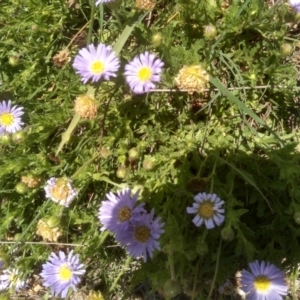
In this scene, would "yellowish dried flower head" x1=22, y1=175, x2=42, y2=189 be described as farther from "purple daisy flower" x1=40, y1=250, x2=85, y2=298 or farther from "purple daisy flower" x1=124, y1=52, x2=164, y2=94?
Result: "purple daisy flower" x1=124, y1=52, x2=164, y2=94

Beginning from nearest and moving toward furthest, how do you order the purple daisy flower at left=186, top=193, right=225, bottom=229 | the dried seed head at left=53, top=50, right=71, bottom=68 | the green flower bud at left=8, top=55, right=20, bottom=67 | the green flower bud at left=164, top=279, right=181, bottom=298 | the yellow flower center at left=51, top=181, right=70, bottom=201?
1. the green flower bud at left=164, top=279, right=181, bottom=298
2. the purple daisy flower at left=186, top=193, right=225, bottom=229
3. the yellow flower center at left=51, top=181, right=70, bottom=201
4. the green flower bud at left=8, top=55, right=20, bottom=67
5. the dried seed head at left=53, top=50, right=71, bottom=68

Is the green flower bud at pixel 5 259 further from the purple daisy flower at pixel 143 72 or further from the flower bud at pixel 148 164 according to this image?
the purple daisy flower at pixel 143 72

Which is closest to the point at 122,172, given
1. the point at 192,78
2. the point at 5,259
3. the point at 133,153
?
the point at 133,153

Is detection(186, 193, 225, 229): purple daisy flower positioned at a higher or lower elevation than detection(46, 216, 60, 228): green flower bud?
lower

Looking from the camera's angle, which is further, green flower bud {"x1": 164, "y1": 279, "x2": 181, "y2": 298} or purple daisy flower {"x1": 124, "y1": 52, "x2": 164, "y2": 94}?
purple daisy flower {"x1": 124, "y1": 52, "x2": 164, "y2": 94}

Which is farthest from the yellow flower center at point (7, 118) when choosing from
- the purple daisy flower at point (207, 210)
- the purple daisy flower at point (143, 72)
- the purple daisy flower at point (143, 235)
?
the purple daisy flower at point (207, 210)

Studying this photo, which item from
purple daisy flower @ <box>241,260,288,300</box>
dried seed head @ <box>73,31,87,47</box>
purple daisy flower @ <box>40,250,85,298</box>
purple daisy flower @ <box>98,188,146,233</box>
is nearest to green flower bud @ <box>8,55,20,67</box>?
dried seed head @ <box>73,31,87,47</box>

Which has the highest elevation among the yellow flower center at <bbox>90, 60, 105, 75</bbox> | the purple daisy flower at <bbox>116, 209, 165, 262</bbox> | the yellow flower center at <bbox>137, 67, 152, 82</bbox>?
the yellow flower center at <bbox>90, 60, 105, 75</bbox>
